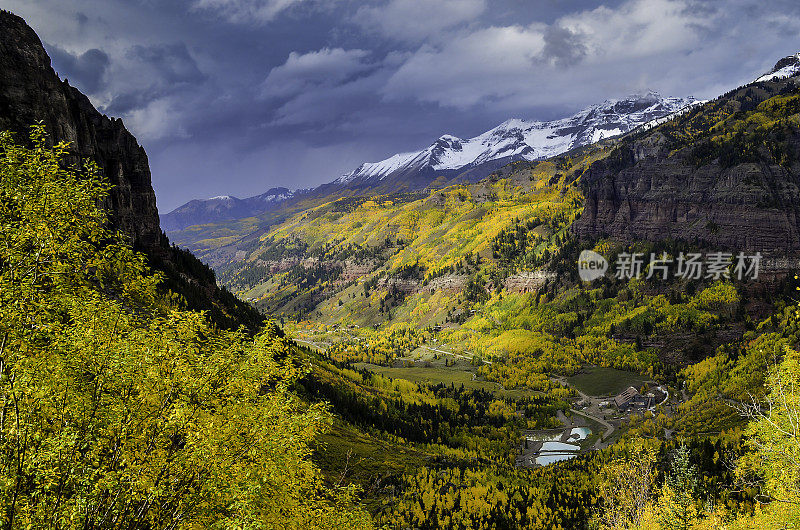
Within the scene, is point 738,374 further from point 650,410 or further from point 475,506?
point 475,506

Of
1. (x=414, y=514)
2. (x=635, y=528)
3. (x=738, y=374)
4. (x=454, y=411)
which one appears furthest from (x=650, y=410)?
(x=635, y=528)

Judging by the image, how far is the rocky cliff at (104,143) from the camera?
261ft

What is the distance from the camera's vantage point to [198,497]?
14266 mm

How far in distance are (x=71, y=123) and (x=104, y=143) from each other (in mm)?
24262

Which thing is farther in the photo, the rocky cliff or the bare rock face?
the rocky cliff

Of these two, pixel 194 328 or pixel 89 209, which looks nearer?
pixel 89 209

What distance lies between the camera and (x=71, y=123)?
9450 cm

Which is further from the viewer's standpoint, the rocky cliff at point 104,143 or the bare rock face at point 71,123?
the rocky cliff at point 104,143

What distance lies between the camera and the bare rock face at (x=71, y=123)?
7850cm

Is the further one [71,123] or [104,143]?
[104,143]

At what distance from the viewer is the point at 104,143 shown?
384ft

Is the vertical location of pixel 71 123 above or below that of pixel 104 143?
below

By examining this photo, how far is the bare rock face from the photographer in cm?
7850

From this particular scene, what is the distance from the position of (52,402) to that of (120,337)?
3.63m
